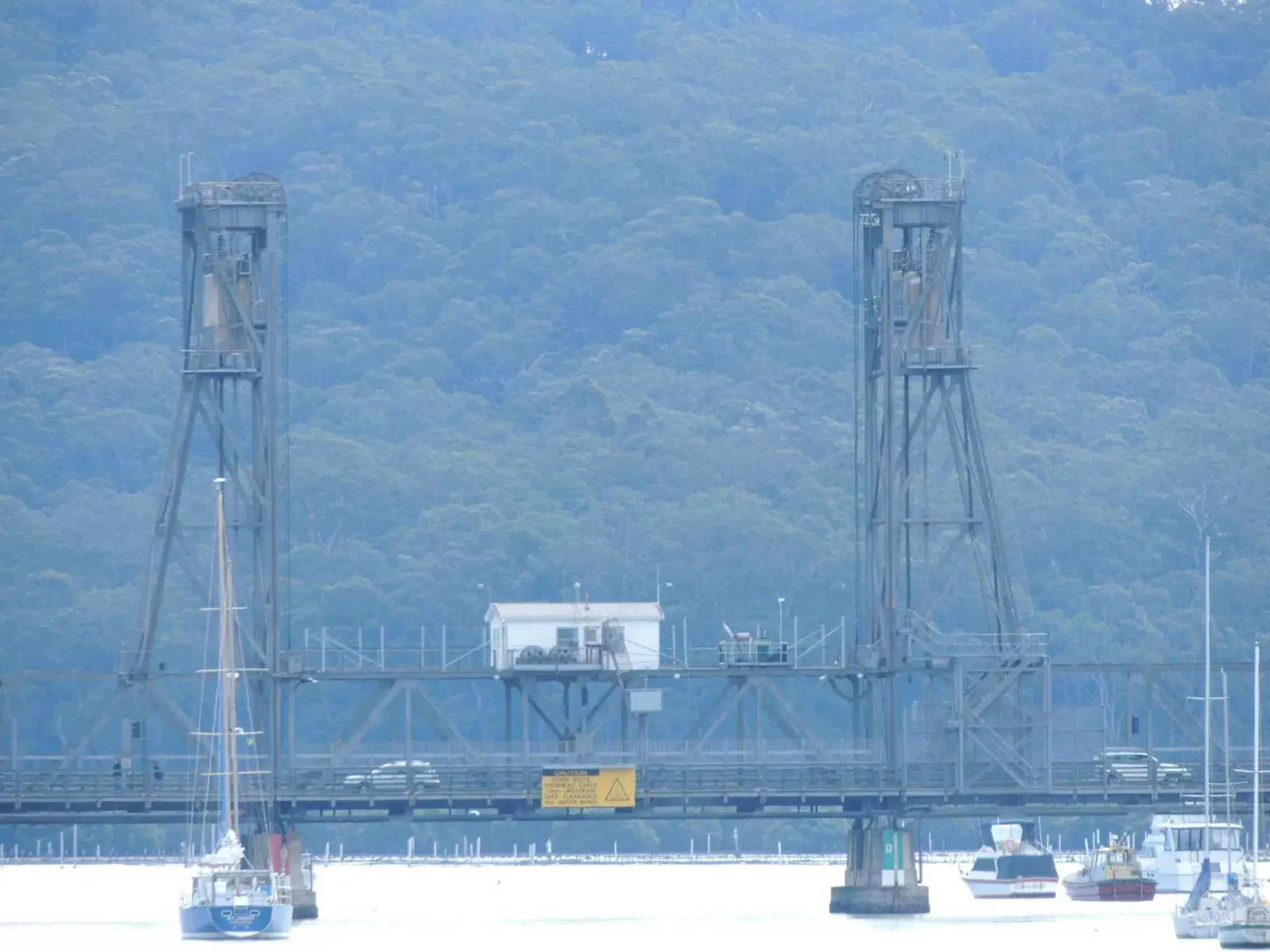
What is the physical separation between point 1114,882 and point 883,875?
51.1ft

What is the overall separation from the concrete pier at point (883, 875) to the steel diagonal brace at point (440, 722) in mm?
10104

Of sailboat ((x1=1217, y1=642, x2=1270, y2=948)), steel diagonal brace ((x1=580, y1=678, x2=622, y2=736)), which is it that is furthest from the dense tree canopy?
sailboat ((x1=1217, y1=642, x2=1270, y2=948))

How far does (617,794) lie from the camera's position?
83.6 m

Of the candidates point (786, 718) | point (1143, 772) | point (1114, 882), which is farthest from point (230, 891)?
point (1114, 882)

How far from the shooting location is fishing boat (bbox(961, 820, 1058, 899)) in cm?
10488

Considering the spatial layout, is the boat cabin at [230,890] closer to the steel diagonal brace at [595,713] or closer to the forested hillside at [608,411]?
the steel diagonal brace at [595,713]

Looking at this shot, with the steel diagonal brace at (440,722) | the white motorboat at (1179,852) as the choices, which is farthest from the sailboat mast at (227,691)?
the white motorboat at (1179,852)

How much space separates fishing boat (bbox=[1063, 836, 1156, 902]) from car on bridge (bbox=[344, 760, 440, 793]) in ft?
75.5

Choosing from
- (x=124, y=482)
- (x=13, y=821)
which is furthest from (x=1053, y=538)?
(x=13, y=821)

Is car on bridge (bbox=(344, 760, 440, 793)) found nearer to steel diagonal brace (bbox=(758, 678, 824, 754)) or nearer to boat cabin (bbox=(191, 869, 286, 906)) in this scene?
boat cabin (bbox=(191, 869, 286, 906))

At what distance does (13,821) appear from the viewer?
81.9m

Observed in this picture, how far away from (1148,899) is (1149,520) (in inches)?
2554

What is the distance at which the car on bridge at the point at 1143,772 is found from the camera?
8519 centimetres

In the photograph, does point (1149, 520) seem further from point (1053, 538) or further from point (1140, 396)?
point (1140, 396)
